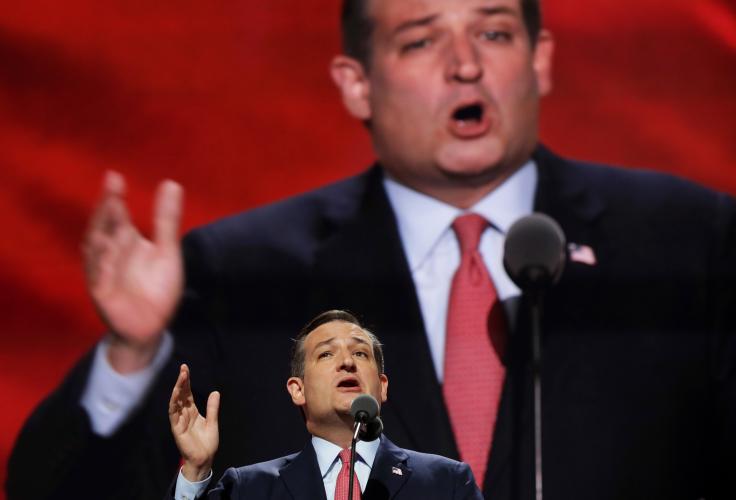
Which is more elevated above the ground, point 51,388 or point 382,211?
point 382,211

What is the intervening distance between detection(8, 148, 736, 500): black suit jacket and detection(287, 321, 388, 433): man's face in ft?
2.57

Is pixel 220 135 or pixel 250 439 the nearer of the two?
pixel 250 439

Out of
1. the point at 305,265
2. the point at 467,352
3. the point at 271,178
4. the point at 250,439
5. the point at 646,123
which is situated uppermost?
the point at 646,123

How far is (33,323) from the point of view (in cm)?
325

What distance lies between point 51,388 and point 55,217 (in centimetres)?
46

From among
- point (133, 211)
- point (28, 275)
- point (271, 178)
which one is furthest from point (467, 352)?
point (28, 275)

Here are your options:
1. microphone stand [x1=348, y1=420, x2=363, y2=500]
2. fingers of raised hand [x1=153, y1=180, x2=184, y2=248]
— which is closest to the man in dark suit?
microphone stand [x1=348, y1=420, x2=363, y2=500]

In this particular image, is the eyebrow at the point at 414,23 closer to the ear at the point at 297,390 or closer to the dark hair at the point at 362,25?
the dark hair at the point at 362,25

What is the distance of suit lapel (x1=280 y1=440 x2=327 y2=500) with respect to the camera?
2137 millimetres

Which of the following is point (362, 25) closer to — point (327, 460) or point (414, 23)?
point (414, 23)

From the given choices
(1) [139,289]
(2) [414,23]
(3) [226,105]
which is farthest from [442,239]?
(1) [139,289]

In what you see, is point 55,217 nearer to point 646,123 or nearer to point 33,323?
point 33,323

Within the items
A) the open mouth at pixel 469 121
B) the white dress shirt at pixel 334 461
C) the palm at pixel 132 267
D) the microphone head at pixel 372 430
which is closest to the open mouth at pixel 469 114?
the open mouth at pixel 469 121

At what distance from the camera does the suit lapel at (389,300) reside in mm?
3047
